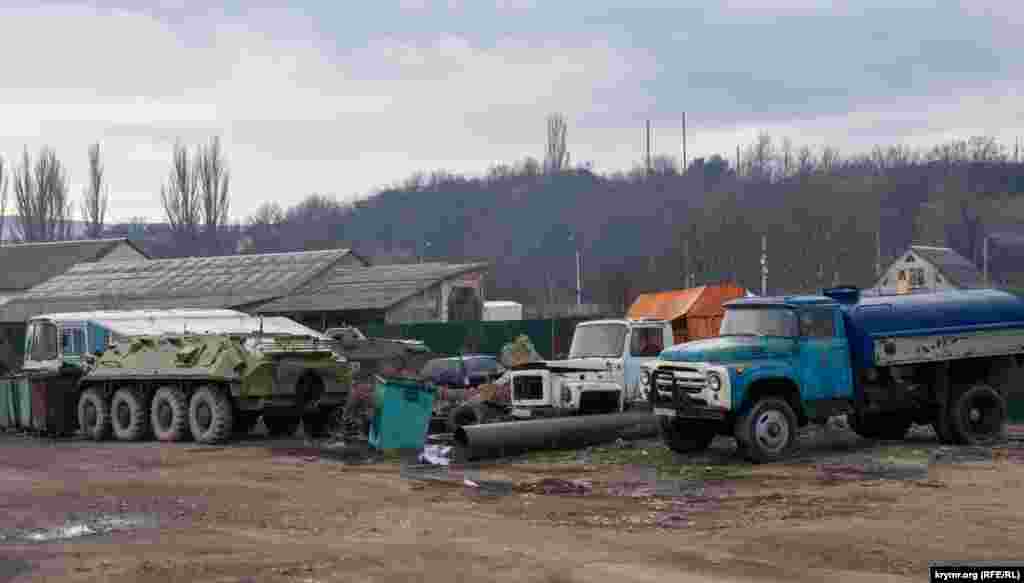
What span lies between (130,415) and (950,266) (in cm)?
5918

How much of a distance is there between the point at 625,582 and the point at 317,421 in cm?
1498

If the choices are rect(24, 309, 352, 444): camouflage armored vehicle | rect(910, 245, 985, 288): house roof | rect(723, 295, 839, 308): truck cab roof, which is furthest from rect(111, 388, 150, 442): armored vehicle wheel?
rect(910, 245, 985, 288): house roof

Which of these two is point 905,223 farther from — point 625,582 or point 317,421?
point 625,582

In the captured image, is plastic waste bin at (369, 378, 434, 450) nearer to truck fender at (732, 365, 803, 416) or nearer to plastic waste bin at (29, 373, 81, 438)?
truck fender at (732, 365, 803, 416)

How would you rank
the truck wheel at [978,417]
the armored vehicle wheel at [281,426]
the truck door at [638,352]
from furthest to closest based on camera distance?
1. the armored vehicle wheel at [281,426]
2. the truck door at [638,352]
3. the truck wheel at [978,417]

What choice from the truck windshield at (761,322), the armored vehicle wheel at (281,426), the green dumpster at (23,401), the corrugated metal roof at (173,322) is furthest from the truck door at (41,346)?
the truck windshield at (761,322)

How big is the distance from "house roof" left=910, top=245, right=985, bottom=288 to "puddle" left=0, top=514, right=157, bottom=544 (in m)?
61.9

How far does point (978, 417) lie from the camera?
19641mm

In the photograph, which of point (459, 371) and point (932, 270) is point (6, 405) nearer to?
point (459, 371)

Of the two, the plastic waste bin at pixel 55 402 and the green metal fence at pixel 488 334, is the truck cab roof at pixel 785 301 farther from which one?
the green metal fence at pixel 488 334

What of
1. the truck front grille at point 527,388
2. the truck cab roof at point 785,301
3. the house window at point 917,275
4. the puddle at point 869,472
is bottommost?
the puddle at point 869,472

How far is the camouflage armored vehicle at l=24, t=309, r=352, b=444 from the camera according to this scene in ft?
74.2

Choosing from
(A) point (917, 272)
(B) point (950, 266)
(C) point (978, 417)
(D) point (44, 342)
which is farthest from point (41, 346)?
(B) point (950, 266)

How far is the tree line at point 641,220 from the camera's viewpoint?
80688 mm
